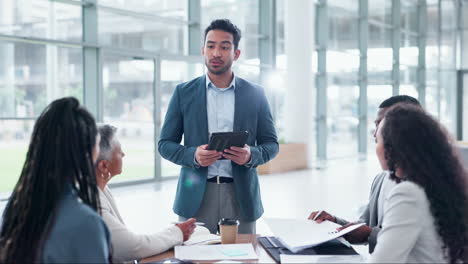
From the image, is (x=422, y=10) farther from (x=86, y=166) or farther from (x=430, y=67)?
(x=86, y=166)

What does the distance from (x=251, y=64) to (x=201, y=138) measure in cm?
715

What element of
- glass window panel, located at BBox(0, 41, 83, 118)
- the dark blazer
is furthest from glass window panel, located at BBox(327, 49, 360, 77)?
the dark blazer

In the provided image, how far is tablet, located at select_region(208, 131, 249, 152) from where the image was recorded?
2.20 meters

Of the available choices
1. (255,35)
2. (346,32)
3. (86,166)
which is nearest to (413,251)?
(86,166)

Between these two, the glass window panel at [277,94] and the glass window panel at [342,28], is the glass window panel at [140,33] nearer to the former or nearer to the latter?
the glass window panel at [277,94]

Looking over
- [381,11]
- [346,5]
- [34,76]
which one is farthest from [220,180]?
[381,11]

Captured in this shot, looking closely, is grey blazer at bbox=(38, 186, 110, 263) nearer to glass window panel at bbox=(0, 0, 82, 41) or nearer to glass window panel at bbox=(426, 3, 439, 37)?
glass window panel at bbox=(0, 0, 82, 41)

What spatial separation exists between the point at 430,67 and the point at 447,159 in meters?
16.0

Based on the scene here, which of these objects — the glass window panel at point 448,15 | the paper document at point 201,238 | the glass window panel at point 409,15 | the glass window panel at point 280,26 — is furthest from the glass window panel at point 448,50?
the paper document at point 201,238

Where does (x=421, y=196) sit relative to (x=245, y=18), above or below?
below

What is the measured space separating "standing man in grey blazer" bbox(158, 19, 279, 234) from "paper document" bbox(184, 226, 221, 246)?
24cm

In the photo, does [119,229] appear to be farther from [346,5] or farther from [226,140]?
[346,5]

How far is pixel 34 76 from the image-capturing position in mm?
7062

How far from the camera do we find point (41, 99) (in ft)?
22.9
